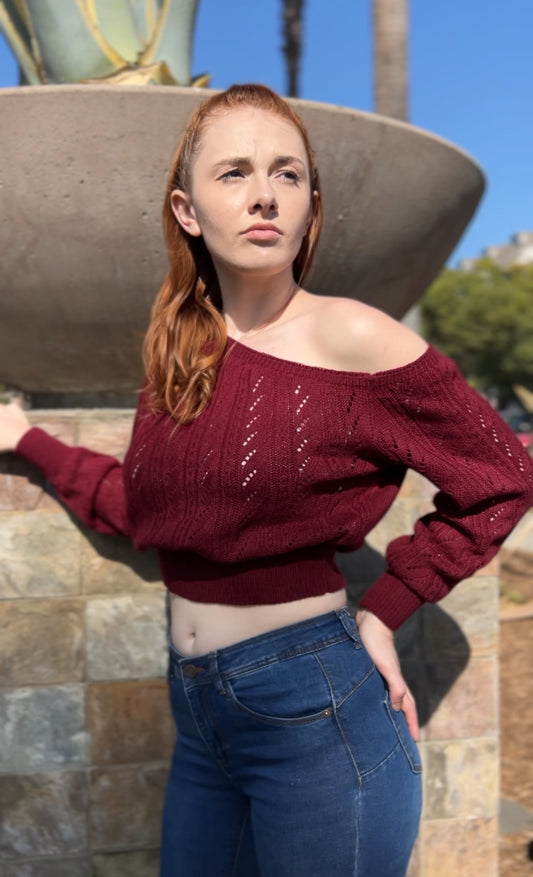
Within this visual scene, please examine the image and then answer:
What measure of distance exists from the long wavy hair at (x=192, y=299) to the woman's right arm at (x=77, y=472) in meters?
0.30

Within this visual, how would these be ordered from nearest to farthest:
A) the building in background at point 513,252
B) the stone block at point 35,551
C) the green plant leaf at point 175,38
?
1. the stone block at point 35,551
2. the green plant leaf at point 175,38
3. the building in background at point 513,252

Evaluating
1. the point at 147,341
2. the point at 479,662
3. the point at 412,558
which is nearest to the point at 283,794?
the point at 412,558

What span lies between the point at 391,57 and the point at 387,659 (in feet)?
18.5

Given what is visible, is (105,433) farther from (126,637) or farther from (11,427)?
(126,637)

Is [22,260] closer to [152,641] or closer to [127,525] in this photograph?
[127,525]

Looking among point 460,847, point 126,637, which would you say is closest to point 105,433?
point 126,637

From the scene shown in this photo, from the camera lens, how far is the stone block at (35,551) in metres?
2.18

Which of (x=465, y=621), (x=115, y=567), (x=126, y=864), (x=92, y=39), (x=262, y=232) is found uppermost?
(x=92, y=39)

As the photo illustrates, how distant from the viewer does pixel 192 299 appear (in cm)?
Result: 175

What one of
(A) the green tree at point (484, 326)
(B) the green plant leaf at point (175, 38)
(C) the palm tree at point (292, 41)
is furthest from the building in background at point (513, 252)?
(B) the green plant leaf at point (175, 38)

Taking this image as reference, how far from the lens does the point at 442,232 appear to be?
271 centimetres

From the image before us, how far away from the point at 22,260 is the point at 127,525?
0.74 m

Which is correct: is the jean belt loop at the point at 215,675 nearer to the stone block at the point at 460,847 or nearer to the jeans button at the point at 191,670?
the jeans button at the point at 191,670

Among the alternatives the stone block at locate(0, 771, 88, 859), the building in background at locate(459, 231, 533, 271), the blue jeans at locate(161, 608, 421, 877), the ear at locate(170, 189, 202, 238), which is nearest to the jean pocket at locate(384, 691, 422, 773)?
the blue jeans at locate(161, 608, 421, 877)
